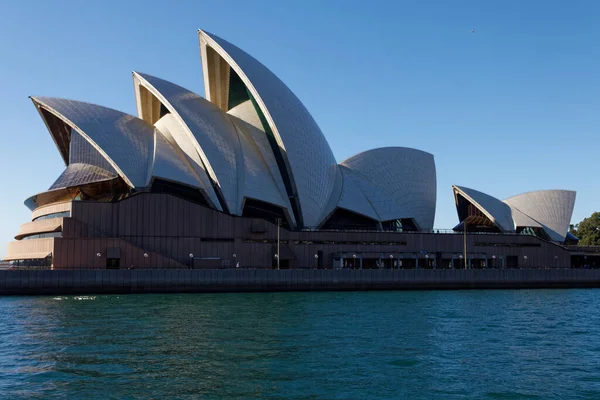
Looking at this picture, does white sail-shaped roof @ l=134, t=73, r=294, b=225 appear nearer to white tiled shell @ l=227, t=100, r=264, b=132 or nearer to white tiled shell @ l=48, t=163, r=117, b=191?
white tiled shell @ l=227, t=100, r=264, b=132

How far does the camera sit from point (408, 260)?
60.1 m

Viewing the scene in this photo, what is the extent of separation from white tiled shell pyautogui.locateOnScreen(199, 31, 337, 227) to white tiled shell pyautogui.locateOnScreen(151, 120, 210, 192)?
804 centimetres

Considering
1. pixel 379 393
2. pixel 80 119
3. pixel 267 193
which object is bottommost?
pixel 379 393

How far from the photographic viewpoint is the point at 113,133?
169 feet

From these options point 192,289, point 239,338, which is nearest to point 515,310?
point 239,338

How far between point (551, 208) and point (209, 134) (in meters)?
42.6

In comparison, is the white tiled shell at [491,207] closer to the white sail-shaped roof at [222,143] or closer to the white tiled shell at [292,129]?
the white tiled shell at [292,129]

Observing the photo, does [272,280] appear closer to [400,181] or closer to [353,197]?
[353,197]

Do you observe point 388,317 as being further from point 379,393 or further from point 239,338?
point 379,393

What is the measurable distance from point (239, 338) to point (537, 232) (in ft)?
191

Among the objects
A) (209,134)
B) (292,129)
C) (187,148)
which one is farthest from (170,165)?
(292,129)

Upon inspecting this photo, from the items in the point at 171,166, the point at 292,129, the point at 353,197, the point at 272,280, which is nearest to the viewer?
the point at 272,280

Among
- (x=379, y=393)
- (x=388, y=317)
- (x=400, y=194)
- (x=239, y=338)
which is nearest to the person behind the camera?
(x=379, y=393)

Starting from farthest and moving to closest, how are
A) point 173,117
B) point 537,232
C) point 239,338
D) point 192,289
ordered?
1. point 537,232
2. point 173,117
3. point 192,289
4. point 239,338
